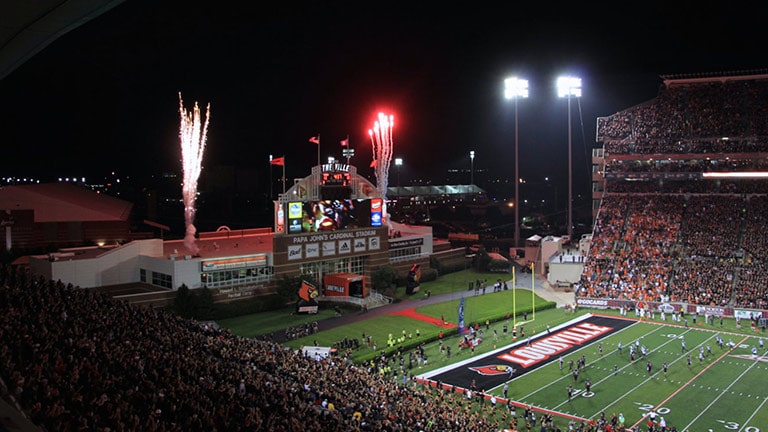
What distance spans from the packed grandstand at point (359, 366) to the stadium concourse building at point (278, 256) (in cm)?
1386

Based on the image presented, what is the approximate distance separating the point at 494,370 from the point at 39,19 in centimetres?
3056

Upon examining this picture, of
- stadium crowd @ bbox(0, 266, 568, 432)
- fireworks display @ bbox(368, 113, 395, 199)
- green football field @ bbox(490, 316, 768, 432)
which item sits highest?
fireworks display @ bbox(368, 113, 395, 199)

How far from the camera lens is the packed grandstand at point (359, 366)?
15258 millimetres

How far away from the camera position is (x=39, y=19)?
7.63 meters

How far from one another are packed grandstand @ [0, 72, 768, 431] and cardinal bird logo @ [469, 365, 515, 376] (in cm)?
507

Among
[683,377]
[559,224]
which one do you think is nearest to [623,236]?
[683,377]

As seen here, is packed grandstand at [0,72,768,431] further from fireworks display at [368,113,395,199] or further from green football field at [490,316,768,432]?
fireworks display at [368,113,395,199]

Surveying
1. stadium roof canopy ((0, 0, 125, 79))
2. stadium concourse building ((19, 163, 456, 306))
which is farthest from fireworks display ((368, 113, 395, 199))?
stadium roof canopy ((0, 0, 125, 79))

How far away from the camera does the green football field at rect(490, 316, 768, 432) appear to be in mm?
27453

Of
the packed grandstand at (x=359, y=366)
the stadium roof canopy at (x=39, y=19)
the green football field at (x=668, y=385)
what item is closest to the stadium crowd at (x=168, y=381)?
the packed grandstand at (x=359, y=366)

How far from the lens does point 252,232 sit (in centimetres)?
6109

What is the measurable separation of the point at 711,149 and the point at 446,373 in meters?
39.9

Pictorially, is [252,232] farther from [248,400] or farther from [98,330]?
[248,400]

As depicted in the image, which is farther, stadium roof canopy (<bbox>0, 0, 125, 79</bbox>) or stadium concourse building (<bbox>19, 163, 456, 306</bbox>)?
stadium concourse building (<bbox>19, 163, 456, 306</bbox>)
